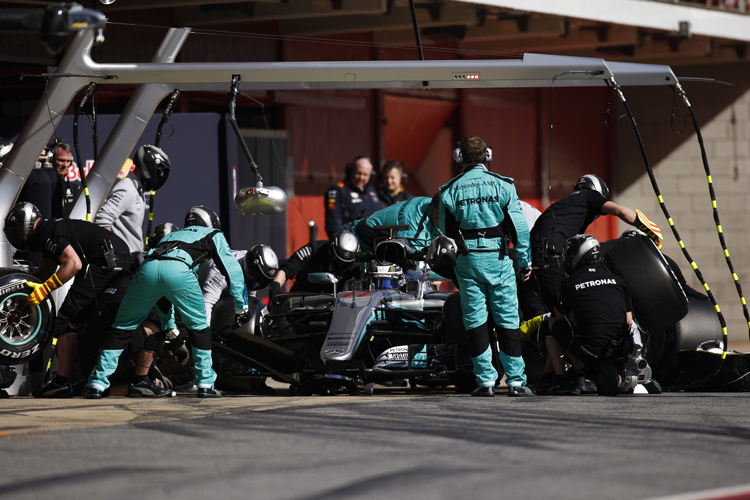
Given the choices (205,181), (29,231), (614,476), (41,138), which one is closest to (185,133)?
(205,181)

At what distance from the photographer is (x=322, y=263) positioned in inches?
427

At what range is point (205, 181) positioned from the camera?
43.9ft

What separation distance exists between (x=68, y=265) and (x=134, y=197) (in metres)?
1.64

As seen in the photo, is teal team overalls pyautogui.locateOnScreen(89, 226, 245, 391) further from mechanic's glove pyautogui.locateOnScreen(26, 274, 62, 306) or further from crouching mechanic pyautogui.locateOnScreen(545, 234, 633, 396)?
crouching mechanic pyautogui.locateOnScreen(545, 234, 633, 396)

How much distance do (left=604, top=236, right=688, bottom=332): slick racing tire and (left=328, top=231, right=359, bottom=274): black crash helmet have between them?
2.40 meters

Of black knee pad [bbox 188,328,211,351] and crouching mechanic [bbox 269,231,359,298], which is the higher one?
crouching mechanic [bbox 269,231,359,298]

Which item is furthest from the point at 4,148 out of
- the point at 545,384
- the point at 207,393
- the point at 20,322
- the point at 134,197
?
the point at 545,384

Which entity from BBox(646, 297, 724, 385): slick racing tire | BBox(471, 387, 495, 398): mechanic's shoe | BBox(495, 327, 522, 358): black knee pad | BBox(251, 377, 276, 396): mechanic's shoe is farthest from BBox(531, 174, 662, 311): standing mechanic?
BBox(251, 377, 276, 396): mechanic's shoe

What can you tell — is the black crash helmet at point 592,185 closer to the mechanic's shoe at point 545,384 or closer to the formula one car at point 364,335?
the formula one car at point 364,335

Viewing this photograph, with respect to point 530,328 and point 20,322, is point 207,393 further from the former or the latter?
point 530,328

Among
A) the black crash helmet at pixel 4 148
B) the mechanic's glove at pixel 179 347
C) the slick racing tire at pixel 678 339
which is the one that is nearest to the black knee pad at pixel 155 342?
the mechanic's glove at pixel 179 347

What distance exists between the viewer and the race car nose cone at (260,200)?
32.7 feet

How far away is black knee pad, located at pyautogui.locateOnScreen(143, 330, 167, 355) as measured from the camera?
9.44 meters

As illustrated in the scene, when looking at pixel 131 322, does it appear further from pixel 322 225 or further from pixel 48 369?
pixel 322 225
